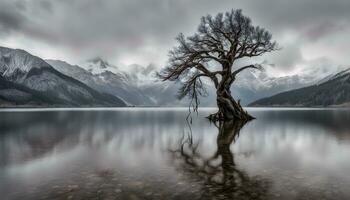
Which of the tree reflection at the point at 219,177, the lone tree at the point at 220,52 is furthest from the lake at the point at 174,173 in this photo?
the lone tree at the point at 220,52

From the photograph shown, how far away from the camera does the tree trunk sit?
45438 millimetres

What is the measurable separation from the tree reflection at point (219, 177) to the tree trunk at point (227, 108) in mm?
30020

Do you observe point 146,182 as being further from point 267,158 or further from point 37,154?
point 37,154

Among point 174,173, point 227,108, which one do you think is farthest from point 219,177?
point 227,108

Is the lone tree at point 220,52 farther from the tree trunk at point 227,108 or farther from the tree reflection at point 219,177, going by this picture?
the tree reflection at point 219,177

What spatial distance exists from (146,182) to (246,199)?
3.52 m

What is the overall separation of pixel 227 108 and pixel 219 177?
36.9 m

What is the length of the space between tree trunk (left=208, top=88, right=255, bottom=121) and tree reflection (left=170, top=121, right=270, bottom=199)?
30.0 metres

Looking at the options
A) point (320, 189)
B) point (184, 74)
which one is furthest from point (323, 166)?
point (184, 74)

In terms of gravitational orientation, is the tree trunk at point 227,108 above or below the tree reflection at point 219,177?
above

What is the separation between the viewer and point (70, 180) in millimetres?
10016

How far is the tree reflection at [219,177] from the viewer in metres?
8.47

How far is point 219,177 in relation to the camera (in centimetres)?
1041

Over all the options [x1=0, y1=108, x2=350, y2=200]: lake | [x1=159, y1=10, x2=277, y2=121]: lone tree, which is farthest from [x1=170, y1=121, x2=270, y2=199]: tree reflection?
[x1=159, y1=10, x2=277, y2=121]: lone tree
